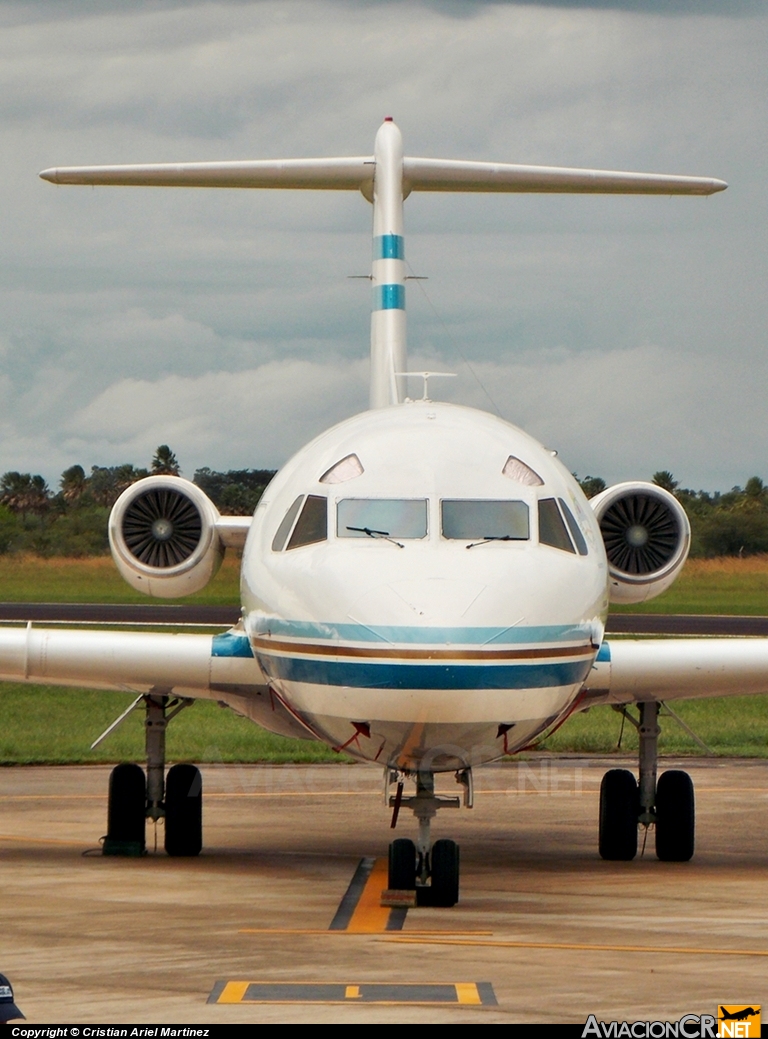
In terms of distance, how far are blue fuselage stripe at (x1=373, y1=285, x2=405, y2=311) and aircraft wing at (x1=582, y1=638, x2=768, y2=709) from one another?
4856 mm

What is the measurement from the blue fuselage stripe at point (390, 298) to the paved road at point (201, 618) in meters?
26.9

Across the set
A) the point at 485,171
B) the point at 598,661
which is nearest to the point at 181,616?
the point at 485,171

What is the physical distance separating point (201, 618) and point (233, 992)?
136ft

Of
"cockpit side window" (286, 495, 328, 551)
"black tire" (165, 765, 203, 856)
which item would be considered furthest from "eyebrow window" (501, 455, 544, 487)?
"black tire" (165, 765, 203, 856)

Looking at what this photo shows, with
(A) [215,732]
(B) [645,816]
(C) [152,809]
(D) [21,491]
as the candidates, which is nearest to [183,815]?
(C) [152,809]

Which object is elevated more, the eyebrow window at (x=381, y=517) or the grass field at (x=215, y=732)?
the eyebrow window at (x=381, y=517)

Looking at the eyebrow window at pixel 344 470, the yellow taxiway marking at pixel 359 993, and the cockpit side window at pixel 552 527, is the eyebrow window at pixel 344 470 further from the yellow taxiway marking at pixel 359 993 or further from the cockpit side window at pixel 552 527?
the yellow taxiway marking at pixel 359 993

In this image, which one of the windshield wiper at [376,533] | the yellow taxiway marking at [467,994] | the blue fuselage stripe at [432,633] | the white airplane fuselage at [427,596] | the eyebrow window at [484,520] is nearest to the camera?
the yellow taxiway marking at [467,994]

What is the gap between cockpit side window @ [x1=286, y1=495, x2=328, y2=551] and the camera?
1270 cm

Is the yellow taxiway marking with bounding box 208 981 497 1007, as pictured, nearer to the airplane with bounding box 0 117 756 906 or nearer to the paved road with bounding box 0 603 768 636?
the airplane with bounding box 0 117 756 906

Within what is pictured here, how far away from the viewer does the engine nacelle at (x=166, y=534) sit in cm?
1678

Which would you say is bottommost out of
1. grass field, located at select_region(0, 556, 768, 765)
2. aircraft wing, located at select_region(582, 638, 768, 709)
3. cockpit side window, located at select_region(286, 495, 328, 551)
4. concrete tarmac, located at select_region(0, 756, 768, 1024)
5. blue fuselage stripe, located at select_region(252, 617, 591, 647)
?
concrete tarmac, located at select_region(0, 756, 768, 1024)

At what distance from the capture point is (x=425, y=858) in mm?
12945

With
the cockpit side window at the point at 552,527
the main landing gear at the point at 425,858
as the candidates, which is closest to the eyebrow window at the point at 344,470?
the cockpit side window at the point at 552,527
